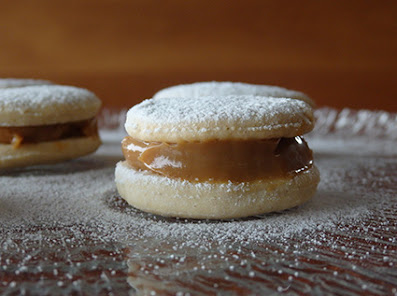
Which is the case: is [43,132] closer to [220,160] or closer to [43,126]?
[43,126]

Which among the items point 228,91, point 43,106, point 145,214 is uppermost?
point 228,91

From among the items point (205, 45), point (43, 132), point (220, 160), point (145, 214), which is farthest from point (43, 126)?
point (205, 45)

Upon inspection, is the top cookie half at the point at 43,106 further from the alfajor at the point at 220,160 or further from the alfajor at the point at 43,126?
the alfajor at the point at 220,160

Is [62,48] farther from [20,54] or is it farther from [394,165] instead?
[394,165]

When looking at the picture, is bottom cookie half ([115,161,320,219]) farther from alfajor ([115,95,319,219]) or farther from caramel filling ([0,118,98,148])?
caramel filling ([0,118,98,148])

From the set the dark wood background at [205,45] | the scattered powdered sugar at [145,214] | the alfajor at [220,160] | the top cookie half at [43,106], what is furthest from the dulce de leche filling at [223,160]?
the dark wood background at [205,45]

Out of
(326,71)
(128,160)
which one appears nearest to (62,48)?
(326,71)
